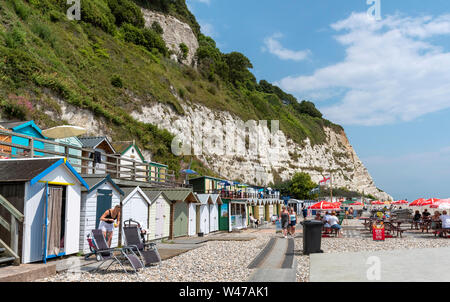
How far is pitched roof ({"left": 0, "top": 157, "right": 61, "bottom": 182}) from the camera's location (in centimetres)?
890

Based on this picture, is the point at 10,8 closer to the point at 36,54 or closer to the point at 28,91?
the point at 36,54

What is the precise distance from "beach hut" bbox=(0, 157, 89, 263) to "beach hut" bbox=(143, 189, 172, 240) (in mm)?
5892

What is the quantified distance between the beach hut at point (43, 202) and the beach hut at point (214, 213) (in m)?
14.3

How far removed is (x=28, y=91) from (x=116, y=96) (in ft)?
41.6

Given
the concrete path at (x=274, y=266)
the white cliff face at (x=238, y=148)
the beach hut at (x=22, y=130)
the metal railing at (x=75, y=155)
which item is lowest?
the concrete path at (x=274, y=266)

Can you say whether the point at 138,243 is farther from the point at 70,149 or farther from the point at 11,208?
the point at 70,149

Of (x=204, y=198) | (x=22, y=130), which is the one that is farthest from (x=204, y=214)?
(x=22, y=130)

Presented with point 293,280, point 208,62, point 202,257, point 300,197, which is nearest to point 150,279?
point 293,280

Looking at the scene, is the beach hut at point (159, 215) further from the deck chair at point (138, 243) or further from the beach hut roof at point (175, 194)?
the deck chair at point (138, 243)

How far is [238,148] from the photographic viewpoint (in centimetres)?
5769

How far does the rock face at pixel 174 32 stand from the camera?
61.5 metres

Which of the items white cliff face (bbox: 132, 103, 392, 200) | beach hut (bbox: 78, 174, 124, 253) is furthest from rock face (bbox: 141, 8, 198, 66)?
beach hut (bbox: 78, 174, 124, 253)

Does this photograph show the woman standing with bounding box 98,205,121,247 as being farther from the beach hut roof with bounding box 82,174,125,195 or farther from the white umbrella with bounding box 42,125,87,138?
the white umbrella with bounding box 42,125,87,138

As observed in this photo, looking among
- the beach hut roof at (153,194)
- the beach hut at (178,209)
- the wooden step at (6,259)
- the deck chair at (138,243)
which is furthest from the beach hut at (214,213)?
the wooden step at (6,259)
